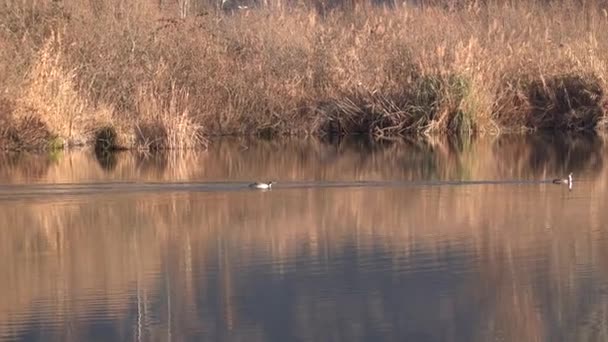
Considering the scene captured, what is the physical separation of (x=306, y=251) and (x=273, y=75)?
14.1 metres

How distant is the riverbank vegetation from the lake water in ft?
10.2

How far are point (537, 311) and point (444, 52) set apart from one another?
53.6 ft

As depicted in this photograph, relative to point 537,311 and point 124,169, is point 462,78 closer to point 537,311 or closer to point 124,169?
point 124,169

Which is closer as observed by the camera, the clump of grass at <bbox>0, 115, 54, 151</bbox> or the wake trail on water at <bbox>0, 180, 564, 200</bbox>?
the wake trail on water at <bbox>0, 180, 564, 200</bbox>

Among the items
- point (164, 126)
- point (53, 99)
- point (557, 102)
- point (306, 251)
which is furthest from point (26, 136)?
point (306, 251)

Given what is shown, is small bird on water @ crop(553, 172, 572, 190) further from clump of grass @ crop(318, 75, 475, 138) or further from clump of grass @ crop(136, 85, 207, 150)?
clump of grass @ crop(318, 75, 475, 138)

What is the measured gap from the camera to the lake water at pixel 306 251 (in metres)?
8.65

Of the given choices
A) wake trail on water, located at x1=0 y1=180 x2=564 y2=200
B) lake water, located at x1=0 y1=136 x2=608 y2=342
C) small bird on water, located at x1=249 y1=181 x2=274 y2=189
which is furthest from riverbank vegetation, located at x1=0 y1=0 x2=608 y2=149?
small bird on water, located at x1=249 y1=181 x2=274 y2=189

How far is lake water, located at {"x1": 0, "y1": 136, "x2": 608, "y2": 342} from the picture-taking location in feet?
28.4

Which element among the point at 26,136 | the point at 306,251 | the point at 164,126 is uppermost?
the point at 164,126

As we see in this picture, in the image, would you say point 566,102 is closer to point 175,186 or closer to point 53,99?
point 53,99

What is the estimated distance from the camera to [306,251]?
1131cm

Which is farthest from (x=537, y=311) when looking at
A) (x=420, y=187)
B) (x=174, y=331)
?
(x=420, y=187)

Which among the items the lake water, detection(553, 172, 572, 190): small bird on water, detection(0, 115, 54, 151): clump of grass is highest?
detection(0, 115, 54, 151): clump of grass
